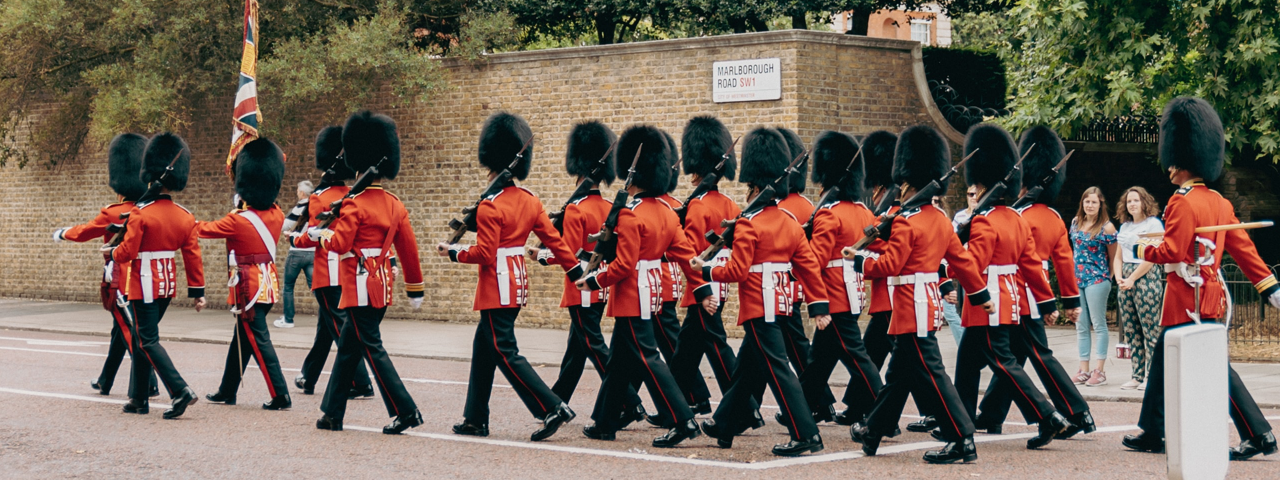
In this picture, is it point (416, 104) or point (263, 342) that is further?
point (416, 104)

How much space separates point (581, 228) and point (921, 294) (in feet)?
7.33

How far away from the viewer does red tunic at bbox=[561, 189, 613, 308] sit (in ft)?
27.6

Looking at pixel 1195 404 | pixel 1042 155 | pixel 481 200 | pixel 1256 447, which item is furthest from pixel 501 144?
pixel 1195 404

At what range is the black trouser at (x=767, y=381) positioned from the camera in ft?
23.8

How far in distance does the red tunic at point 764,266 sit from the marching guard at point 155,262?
12.5 ft

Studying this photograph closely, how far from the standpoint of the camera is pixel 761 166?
7.60m

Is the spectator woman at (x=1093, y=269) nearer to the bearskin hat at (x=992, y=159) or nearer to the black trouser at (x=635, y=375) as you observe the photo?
the bearskin hat at (x=992, y=159)

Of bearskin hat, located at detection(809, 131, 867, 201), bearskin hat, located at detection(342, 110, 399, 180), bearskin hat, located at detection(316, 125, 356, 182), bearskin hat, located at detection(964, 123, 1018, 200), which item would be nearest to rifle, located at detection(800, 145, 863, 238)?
bearskin hat, located at detection(809, 131, 867, 201)

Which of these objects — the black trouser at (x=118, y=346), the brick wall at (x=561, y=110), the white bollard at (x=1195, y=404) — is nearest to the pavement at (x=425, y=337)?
the brick wall at (x=561, y=110)

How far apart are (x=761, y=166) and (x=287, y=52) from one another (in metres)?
10.5

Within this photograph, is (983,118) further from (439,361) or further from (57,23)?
(57,23)

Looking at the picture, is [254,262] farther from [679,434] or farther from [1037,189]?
[1037,189]

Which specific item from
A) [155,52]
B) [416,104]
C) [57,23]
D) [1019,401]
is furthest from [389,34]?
[1019,401]

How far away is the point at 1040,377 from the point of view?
7.84 meters
